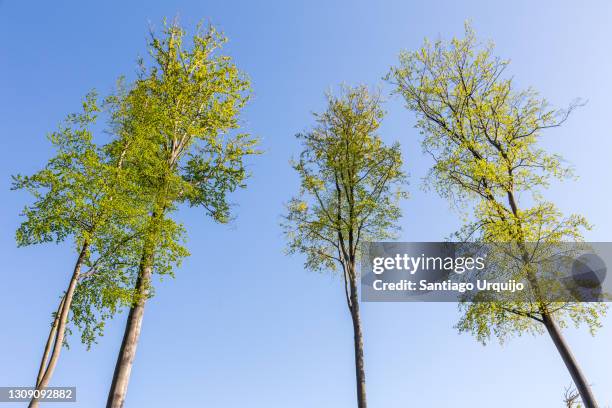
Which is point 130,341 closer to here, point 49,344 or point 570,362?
point 49,344

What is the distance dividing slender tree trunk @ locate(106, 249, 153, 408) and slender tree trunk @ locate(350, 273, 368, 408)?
7343 mm

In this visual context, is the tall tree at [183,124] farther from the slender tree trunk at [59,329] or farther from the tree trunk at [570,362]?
the tree trunk at [570,362]

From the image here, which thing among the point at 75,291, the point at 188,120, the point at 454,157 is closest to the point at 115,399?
the point at 75,291

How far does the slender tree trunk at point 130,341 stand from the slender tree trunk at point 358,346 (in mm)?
7343

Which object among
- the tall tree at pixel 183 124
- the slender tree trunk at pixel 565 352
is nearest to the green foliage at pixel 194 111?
the tall tree at pixel 183 124

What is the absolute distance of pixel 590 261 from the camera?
15.0 meters

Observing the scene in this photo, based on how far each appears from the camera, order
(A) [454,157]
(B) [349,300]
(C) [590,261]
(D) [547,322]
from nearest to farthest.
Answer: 1. (D) [547,322]
2. (C) [590,261]
3. (B) [349,300]
4. (A) [454,157]

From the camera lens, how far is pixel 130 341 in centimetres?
1412

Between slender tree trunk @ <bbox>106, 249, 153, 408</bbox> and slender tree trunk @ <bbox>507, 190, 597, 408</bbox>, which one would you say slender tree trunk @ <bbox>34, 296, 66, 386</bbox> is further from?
slender tree trunk @ <bbox>507, 190, 597, 408</bbox>

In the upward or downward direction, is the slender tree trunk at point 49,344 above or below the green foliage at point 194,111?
below

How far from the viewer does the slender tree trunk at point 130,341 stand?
13125 mm

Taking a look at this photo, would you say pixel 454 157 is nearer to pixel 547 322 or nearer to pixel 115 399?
pixel 547 322

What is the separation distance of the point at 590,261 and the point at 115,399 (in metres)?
16.3

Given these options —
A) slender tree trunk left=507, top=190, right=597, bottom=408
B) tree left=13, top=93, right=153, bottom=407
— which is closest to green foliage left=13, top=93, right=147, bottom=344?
tree left=13, top=93, right=153, bottom=407
